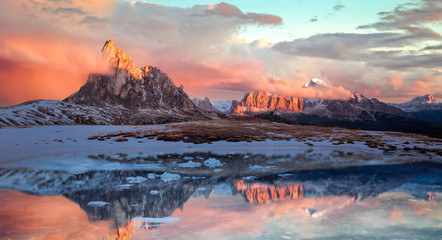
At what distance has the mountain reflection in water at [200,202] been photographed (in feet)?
Result: 38.1

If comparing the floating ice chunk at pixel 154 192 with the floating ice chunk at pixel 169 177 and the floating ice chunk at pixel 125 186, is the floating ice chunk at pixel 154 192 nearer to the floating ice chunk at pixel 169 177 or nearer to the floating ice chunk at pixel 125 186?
the floating ice chunk at pixel 125 186

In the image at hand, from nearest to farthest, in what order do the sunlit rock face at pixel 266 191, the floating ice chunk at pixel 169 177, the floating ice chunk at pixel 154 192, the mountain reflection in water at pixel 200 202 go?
the mountain reflection in water at pixel 200 202
the sunlit rock face at pixel 266 191
the floating ice chunk at pixel 154 192
the floating ice chunk at pixel 169 177

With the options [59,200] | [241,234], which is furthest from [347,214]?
[59,200]

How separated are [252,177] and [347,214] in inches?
367

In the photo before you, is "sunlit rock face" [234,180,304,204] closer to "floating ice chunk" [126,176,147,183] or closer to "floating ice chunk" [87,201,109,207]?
"floating ice chunk" [126,176,147,183]

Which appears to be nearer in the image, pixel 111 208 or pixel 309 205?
pixel 111 208

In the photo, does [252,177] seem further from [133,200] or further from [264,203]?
[133,200]

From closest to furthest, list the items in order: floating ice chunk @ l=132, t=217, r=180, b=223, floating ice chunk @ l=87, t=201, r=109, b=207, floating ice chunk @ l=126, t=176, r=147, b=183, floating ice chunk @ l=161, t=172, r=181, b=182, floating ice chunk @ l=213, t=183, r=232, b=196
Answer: floating ice chunk @ l=132, t=217, r=180, b=223 < floating ice chunk @ l=87, t=201, r=109, b=207 < floating ice chunk @ l=213, t=183, r=232, b=196 < floating ice chunk @ l=126, t=176, r=147, b=183 < floating ice chunk @ l=161, t=172, r=181, b=182

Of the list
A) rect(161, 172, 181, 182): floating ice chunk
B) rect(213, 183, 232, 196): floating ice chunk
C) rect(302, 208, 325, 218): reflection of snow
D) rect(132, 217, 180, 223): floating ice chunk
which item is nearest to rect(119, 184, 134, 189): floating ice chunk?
rect(161, 172, 181, 182): floating ice chunk

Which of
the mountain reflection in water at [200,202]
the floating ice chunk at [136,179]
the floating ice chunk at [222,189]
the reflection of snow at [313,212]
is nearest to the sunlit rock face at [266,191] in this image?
the mountain reflection in water at [200,202]

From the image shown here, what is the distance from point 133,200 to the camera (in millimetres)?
15547

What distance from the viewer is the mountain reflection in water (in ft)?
38.1

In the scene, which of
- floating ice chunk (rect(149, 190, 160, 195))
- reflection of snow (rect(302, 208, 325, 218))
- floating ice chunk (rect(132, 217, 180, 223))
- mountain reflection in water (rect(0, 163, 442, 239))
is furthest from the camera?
floating ice chunk (rect(149, 190, 160, 195))

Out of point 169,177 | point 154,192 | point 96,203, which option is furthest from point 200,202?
point 169,177
